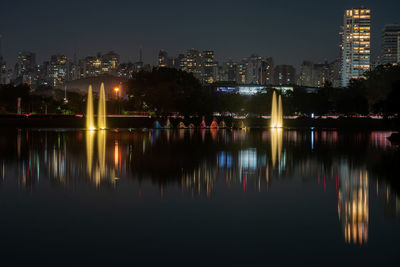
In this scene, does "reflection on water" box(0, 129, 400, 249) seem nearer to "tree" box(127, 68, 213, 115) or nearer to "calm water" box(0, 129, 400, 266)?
"calm water" box(0, 129, 400, 266)

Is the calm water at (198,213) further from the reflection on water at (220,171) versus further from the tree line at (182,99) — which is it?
the tree line at (182,99)

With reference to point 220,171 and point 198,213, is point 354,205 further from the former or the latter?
point 220,171

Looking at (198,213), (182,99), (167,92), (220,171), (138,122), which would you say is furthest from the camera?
(182,99)

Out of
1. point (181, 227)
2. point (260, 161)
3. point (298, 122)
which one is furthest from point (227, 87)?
point (181, 227)

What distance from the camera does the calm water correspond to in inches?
288

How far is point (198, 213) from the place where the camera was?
9844 mm

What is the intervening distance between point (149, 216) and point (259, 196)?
3.20 m

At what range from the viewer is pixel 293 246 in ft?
25.3

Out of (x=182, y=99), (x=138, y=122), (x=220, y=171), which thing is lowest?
(x=220, y=171)

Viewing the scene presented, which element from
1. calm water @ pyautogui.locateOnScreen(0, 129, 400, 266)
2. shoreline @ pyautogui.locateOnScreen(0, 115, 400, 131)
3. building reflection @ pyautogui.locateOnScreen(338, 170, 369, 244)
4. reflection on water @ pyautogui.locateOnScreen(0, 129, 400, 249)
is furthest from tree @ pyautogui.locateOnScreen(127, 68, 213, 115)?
building reflection @ pyautogui.locateOnScreen(338, 170, 369, 244)

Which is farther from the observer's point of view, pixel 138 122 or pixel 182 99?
pixel 182 99

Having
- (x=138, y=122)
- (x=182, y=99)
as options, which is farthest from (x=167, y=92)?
(x=138, y=122)

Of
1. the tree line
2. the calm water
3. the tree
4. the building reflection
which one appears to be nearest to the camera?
the calm water

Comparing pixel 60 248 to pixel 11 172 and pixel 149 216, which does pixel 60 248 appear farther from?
pixel 11 172
